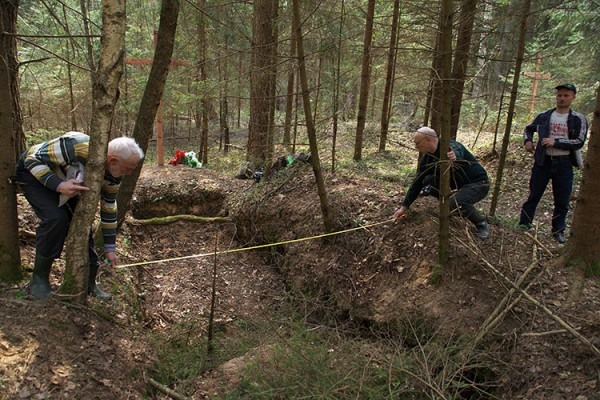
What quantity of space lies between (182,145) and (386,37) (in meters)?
11.9

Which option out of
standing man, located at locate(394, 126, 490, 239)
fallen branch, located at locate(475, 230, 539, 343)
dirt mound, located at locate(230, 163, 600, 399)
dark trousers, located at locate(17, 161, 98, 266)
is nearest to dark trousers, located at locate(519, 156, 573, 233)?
dirt mound, located at locate(230, 163, 600, 399)

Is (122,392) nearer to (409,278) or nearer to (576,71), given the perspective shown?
(409,278)

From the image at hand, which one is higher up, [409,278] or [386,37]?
[386,37]

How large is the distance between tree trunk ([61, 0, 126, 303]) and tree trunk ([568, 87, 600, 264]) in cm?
443

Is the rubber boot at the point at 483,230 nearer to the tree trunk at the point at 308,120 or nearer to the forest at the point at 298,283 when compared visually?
the forest at the point at 298,283

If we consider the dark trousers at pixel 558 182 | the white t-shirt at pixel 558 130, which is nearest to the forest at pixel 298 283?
the dark trousers at pixel 558 182

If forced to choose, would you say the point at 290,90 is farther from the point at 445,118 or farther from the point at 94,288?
the point at 94,288

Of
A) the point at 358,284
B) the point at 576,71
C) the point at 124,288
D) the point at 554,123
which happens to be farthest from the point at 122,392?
the point at 576,71

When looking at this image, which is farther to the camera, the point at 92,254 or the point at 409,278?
the point at 409,278

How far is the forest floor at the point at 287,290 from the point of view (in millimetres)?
2992

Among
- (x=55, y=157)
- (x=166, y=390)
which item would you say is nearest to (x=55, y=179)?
(x=55, y=157)

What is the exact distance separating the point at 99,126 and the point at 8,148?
39.5 inches

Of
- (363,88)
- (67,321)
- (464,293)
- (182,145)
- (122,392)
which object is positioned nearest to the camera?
(122,392)

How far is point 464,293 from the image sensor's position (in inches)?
165
